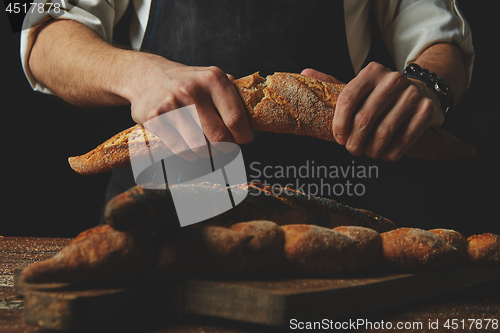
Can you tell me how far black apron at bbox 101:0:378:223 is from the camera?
125 cm

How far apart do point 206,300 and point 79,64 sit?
801mm

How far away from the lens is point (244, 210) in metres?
0.69

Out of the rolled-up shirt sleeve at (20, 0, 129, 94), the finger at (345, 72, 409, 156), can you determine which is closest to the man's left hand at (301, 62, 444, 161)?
the finger at (345, 72, 409, 156)

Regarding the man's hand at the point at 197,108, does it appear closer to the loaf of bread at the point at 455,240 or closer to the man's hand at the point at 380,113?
the man's hand at the point at 380,113

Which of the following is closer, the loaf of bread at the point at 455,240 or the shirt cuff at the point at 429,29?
the loaf of bread at the point at 455,240

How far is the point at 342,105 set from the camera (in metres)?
0.80

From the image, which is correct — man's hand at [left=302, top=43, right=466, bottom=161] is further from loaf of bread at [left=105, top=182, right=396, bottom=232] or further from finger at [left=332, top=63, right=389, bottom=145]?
loaf of bread at [left=105, top=182, right=396, bottom=232]

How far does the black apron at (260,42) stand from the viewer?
1.25 meters

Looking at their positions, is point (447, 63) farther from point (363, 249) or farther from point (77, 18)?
point (77, 18)

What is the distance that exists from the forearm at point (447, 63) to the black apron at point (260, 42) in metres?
0.28

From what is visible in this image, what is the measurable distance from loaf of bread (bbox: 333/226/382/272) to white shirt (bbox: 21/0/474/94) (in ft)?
3.03

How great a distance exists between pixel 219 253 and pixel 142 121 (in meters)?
0.43

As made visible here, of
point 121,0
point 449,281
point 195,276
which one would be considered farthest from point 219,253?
point 121,0

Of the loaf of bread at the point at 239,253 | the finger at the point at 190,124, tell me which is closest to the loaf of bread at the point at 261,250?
the loaf of bread at the point at 239,253
